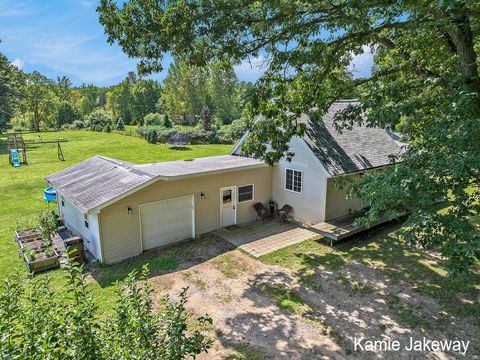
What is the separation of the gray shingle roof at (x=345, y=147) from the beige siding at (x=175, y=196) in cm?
260

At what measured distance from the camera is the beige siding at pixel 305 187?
12180 millimetres

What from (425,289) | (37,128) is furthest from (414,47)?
(37,128)

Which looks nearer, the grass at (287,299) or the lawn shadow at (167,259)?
the grass at (287,299)

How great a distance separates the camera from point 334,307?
7.30m

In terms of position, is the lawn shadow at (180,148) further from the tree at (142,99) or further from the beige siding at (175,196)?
the tree at (142,99)

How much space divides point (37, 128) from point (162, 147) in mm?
35318

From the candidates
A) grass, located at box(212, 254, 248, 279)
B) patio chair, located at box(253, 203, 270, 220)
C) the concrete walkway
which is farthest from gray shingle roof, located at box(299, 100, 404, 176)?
grass, located at box(212, 254, 248, 279)

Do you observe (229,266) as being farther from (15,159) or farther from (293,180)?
(15,159)

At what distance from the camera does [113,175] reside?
443 inches

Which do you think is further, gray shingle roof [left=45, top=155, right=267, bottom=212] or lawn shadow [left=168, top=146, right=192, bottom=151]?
lawn shadow [left=168, top=146, right=192, bottom=151]

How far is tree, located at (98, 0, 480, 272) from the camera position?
5734 mm

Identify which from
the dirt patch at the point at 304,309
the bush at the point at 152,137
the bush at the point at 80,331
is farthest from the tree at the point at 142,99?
the bush at the point at 80,331

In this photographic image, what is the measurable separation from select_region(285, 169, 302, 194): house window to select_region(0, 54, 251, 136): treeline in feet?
97.6

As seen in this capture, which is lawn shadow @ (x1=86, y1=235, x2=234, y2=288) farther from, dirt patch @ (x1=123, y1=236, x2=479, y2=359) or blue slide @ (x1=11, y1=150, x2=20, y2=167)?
blue slide @ (x1=11, y1=150, x2=20, y2=167)
